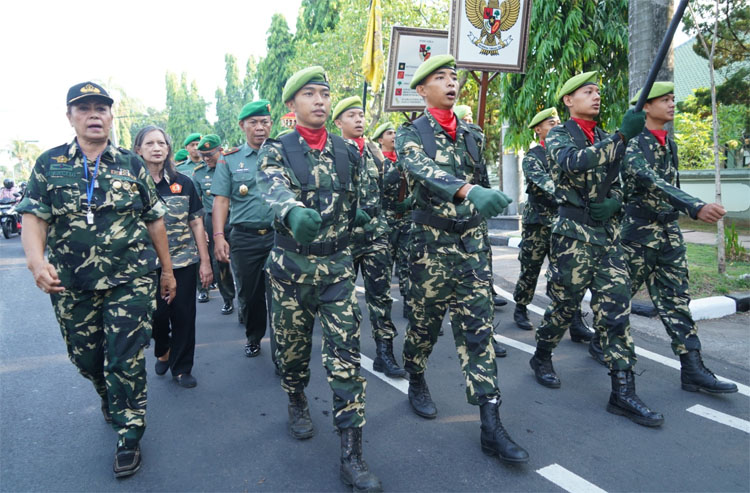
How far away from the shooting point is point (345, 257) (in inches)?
120

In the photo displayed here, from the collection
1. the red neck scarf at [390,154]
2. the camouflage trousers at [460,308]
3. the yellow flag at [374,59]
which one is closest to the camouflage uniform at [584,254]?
the camouflage trousers at [460,308]

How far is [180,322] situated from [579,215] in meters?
3.03

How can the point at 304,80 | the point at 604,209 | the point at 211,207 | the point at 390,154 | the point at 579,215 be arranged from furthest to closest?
the point at 211,207
the point at 390,154
the point at 579,215
the point at 604,209
the point at 304,80

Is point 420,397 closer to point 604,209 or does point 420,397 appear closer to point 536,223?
point 604,209

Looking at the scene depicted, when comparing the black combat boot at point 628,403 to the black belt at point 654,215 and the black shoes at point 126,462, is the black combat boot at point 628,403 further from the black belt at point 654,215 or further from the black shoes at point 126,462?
the black shoes at point 126,462

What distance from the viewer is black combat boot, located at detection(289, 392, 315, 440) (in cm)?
321

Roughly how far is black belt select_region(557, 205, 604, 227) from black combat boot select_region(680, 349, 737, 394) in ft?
3.92

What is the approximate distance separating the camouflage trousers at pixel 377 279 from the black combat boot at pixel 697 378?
2.13 metres

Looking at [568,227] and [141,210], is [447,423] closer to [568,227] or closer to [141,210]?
[568,227]

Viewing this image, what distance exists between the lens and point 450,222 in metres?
3.19

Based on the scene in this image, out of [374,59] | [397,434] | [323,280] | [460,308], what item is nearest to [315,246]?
[323,280]

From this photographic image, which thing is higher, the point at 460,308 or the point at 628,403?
the point at 460,308

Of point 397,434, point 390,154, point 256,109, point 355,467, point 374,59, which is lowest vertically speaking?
point 397,434

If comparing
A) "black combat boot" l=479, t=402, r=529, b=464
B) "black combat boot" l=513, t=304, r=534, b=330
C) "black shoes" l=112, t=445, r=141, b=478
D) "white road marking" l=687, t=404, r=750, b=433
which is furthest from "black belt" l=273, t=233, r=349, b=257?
"black combat boot" l=513, t=304, r=534, b=330
